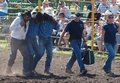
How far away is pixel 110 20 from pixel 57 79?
7.16ft

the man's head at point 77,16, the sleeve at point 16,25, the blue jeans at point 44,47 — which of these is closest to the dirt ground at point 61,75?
the blue jeans at point 44,47

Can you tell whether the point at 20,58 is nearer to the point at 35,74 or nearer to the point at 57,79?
the point at 35,74

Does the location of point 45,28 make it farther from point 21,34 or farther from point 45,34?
point 21,34

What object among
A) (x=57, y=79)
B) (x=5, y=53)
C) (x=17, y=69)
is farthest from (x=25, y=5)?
(x=57, y=79)

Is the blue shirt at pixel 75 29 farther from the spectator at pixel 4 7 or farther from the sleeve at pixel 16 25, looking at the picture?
the spectator at pixel 4 7

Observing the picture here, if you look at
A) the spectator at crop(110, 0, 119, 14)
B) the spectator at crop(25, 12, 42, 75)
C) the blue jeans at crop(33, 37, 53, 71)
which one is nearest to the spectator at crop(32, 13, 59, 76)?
the blue jeans at crop(33, 37, 53, 71)

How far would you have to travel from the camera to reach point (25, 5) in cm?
2061

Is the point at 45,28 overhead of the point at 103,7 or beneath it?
overhead

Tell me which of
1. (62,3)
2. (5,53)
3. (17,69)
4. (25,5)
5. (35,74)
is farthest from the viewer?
(25,5)

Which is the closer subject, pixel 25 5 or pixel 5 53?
pixel 5 53

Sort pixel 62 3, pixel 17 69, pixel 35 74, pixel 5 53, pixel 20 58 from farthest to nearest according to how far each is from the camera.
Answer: pixel 62 3
pixel 5 53
pixel 20 58
pixel 17 69
pixel 35 74

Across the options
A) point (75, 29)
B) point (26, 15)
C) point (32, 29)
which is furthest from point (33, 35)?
point (75, 29)

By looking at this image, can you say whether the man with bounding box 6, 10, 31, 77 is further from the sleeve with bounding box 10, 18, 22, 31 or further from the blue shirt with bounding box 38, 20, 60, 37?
the blue shirt with bounding box 38, 20, 60, 37

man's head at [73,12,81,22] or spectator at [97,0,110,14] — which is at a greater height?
man's head at [73,12,81,22]
